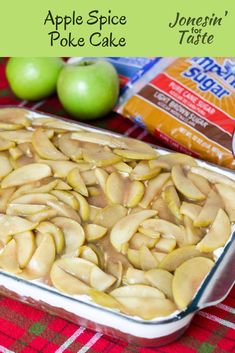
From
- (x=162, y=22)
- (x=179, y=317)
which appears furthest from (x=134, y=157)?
(x=179, y=317)

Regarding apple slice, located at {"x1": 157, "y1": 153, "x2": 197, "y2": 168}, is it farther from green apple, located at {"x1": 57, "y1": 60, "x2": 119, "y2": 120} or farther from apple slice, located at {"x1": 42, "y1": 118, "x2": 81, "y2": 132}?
green apple, located at {"x1": 57, "y1": 60, "x2": 119, "y2": 120}

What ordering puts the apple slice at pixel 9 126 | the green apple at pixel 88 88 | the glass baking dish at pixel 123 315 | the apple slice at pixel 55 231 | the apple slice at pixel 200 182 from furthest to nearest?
1. the green apple at pixel 88 88
2. the apple slice at pixel 9 126
3. the apple slice at pixel 200 182
4. the apple slice at pixel 55 231
5. the glass baking dish at pixel 123 315

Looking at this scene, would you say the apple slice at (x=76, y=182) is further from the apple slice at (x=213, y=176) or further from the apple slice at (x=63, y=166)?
the apple slice at (x=213, y=176)

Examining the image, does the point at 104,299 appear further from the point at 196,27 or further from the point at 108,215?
the point at 196,27

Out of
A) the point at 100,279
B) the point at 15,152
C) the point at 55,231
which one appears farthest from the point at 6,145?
the point at 100,279

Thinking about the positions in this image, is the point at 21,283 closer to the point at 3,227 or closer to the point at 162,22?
the point at 3,227

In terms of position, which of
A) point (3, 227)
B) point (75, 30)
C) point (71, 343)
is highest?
point (75, 30)

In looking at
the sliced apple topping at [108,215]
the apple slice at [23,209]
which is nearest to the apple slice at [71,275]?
the sliced apple topping at [108,215]
